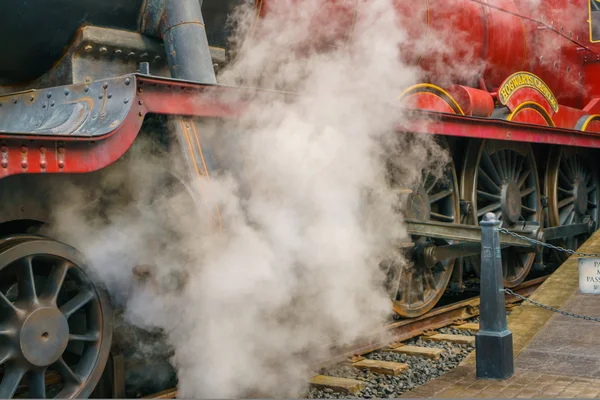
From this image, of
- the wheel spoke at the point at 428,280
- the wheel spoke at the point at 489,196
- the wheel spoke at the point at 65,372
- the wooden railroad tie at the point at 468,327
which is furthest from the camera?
the wheel spoke at the point at 489,196

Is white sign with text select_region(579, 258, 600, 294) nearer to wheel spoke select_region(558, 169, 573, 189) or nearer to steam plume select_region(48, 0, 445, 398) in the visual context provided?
steam plume select_region(48, 0, 445, 398)

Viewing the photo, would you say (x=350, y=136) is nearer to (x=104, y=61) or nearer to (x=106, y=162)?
Answer: (x=104, y=61)

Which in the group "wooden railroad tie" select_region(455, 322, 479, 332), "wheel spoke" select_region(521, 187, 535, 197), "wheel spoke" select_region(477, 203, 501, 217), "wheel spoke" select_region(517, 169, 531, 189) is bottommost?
"wooden railroad tie" select_region(455, 322, 479, 332)

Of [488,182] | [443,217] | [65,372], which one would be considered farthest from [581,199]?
[65,372]

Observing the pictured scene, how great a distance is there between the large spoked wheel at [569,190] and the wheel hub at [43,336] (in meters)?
5.38

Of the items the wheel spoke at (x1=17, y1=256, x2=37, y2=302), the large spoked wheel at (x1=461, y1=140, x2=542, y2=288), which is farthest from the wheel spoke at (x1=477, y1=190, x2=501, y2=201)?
the wheel spoke at (x1=17, y1=256, x2=37, y2=302)

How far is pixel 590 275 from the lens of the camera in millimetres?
4215

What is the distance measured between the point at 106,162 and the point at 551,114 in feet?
17.2

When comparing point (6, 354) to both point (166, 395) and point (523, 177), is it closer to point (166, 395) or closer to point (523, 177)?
point (166, 395)

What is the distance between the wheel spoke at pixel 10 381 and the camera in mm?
2896

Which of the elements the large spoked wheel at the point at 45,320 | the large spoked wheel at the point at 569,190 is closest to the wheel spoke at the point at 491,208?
the large spoked wheel at the point at 569,190

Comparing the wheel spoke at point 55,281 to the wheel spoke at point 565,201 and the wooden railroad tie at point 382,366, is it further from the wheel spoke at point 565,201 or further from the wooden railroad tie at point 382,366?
the wheel spoke at point 565,201

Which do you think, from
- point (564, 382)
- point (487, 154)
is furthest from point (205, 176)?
point (487, 154)

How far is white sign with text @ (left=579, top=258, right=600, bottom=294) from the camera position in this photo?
165 inches
